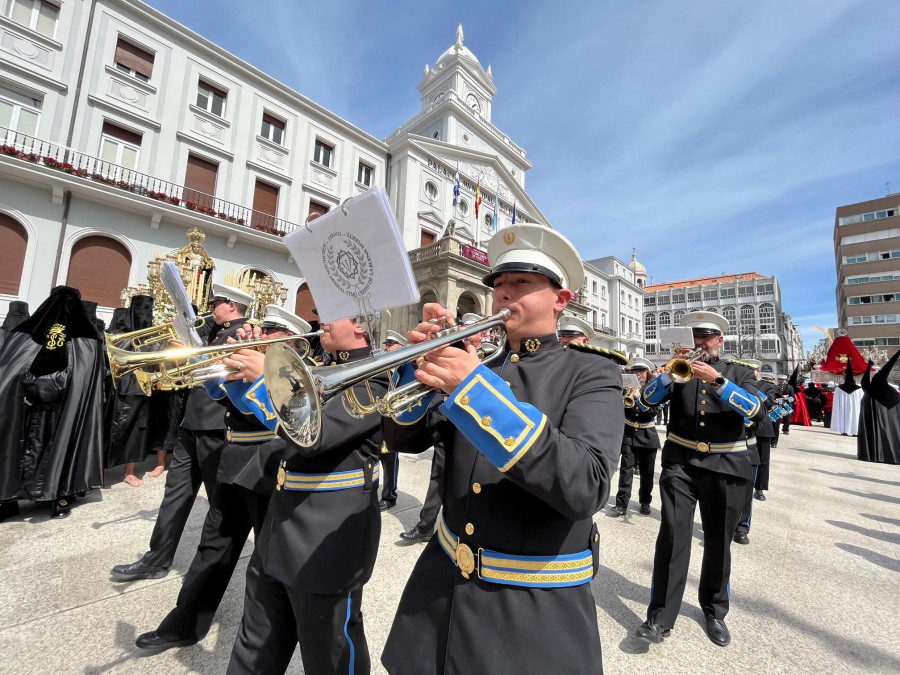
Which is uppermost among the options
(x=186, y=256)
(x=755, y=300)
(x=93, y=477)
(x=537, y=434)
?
(x=755, y=300)

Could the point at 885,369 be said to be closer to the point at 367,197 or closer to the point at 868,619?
the point at 868,619

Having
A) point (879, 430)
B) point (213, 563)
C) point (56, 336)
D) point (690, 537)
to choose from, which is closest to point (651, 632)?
point (690, 537)

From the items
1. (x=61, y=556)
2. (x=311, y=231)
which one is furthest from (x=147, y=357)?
(x=61, y=556)

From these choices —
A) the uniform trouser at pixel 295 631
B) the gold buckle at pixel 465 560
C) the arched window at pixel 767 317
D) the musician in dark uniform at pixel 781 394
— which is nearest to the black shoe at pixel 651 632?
the uniform trouser at pixel 295 631

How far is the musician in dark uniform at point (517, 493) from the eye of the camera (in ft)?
A: 3.64

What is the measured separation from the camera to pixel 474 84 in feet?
112

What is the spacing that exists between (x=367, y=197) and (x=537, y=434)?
116 cm

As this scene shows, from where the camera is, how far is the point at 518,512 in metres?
1.33

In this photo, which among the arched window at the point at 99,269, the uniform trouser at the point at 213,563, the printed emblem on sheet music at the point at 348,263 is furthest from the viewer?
the arched window at the point at 99,269

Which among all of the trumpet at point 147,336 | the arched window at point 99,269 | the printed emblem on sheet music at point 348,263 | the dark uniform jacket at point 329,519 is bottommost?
the dark uniform jacket at point 329,519

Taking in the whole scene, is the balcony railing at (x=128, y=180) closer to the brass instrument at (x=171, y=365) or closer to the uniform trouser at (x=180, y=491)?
the uniform trouser at (x=180, y=491)

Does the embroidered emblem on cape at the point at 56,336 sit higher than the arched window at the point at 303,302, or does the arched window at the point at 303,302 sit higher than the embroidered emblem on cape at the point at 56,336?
the arched window at the point at 303,302

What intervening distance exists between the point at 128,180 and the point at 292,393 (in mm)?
18204

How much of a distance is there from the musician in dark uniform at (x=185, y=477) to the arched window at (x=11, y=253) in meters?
14.0
